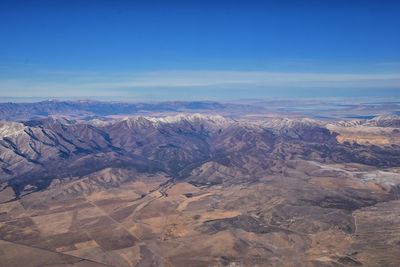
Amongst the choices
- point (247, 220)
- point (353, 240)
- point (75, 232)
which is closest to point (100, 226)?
point (75, 232)

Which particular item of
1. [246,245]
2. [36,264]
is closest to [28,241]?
[36,264]

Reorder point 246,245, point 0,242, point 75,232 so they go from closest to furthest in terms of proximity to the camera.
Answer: point 246,245 < point 0,242 < point 75,232

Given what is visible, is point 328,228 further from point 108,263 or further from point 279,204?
point 108,263

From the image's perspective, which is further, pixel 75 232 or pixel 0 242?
pixel 75 232

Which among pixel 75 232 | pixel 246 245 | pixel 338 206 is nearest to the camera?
pixel 246 245

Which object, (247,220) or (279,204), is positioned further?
(279,204)

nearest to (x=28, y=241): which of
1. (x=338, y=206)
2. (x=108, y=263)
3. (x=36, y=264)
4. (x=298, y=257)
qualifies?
(x=36, y=264)

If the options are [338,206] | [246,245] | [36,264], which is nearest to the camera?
[36,264]

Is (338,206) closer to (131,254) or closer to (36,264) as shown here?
(131,254)

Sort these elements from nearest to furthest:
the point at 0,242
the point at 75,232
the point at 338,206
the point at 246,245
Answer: the point at 246,245 < the point at 0,242 < the point at 75,232 < the point at 338,206
